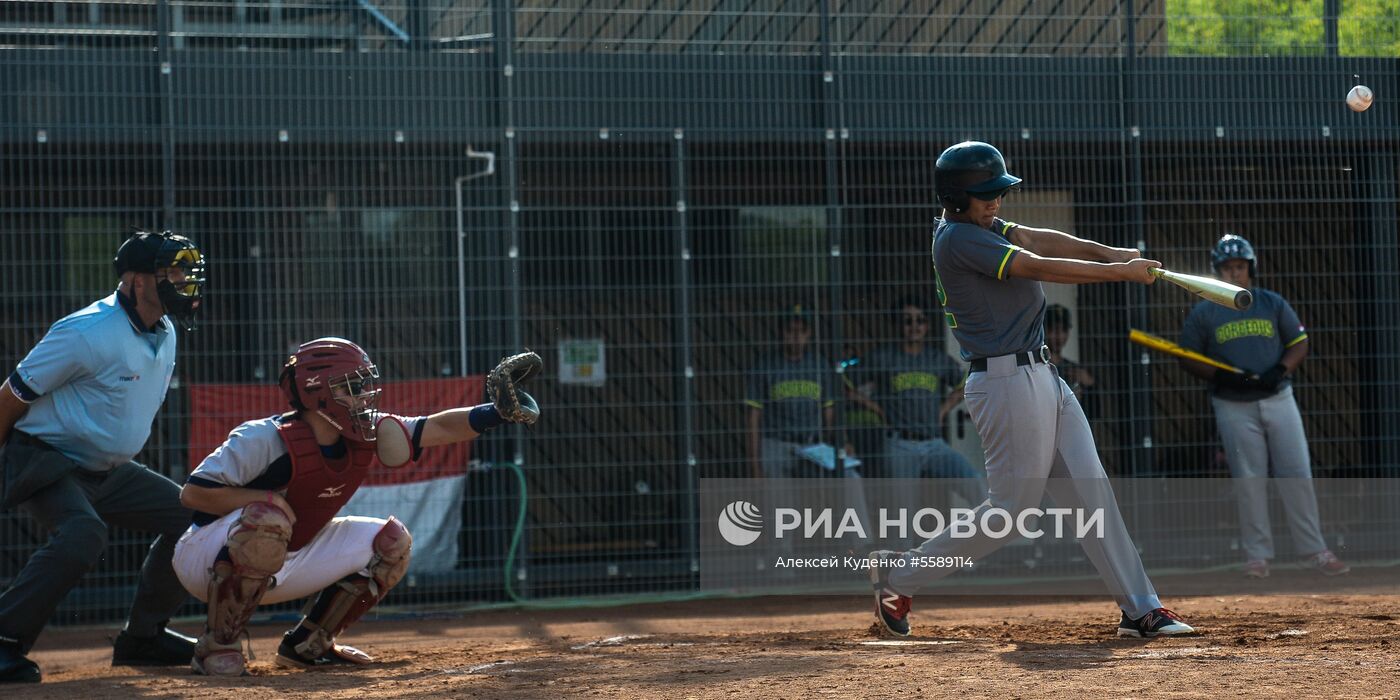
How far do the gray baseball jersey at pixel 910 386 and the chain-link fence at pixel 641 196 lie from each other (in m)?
0.19

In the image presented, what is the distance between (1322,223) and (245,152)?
6.89m

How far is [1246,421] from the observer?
915cm

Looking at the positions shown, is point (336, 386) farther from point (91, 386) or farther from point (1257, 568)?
point (1257, 568)

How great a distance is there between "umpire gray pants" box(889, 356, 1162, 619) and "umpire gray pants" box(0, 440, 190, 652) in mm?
3258

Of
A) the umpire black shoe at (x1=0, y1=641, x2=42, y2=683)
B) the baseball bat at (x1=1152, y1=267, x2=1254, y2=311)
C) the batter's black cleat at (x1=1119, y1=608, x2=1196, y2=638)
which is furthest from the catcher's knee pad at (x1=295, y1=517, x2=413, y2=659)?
the baseball bat at (x1=1152, y1=267, x2=1254, y2=311)

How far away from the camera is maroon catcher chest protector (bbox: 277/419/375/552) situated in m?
5.88

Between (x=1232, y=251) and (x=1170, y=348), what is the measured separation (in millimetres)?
710

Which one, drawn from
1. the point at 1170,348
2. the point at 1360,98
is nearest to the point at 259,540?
the point at 1170,348

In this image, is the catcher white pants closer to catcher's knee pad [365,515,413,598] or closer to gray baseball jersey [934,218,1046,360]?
catcher's knee pad [365,515,413,598]

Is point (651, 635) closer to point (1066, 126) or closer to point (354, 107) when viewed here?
point (354, 107)

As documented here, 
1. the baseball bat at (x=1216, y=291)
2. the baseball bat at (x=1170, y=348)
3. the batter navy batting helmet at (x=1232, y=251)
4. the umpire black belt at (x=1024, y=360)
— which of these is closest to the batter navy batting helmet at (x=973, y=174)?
the umpire black belt at (x=1024, y=360)

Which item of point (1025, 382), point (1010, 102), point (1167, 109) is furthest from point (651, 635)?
point (1167, 109)

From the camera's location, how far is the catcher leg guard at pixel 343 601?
609 cm

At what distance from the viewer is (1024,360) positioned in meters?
5.97
